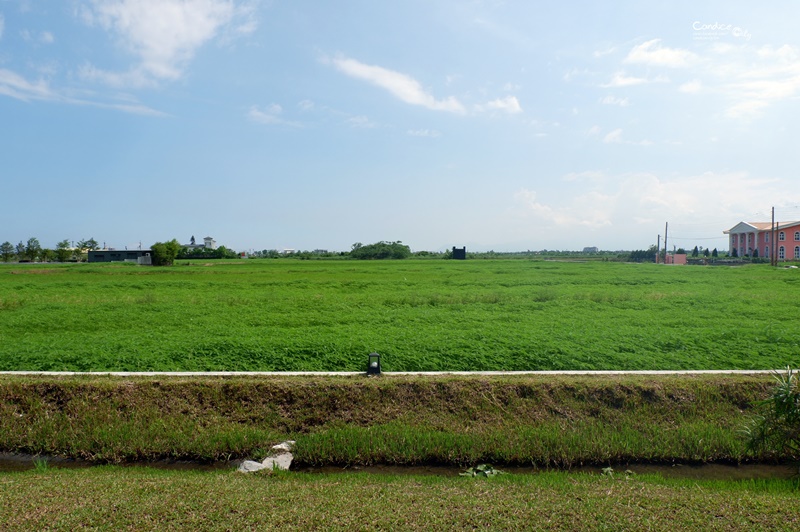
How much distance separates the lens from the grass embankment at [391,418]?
4.83 meters

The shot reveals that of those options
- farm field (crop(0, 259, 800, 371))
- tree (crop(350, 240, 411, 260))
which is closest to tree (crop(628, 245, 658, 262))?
tree (crop(350, 240, 411, 260))

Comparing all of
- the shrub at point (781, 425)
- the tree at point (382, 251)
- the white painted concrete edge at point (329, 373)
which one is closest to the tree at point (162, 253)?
the tree at point (382, 251)

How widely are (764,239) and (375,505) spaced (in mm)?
49705

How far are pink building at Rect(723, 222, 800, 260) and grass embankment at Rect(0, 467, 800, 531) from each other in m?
40.3

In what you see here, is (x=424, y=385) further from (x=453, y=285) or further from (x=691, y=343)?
(x=453, y=285)

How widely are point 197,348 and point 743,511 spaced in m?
6.84

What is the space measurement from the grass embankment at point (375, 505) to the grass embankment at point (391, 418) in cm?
100

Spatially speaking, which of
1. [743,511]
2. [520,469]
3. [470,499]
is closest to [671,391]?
[520,469]

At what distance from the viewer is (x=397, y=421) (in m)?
5.30

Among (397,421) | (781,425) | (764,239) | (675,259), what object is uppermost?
(764,239)

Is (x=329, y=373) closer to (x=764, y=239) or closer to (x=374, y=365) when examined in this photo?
(x=374, y=365)

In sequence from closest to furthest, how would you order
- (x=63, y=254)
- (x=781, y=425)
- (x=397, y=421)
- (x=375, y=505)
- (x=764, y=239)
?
(x=375, y=505) → (x=781, y=425) → (x=397, y=421) → (x=764, y=239) → (x=63, y=254)

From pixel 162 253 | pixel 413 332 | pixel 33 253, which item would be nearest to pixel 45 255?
pixel 33 253

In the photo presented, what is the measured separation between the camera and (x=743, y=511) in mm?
3090
